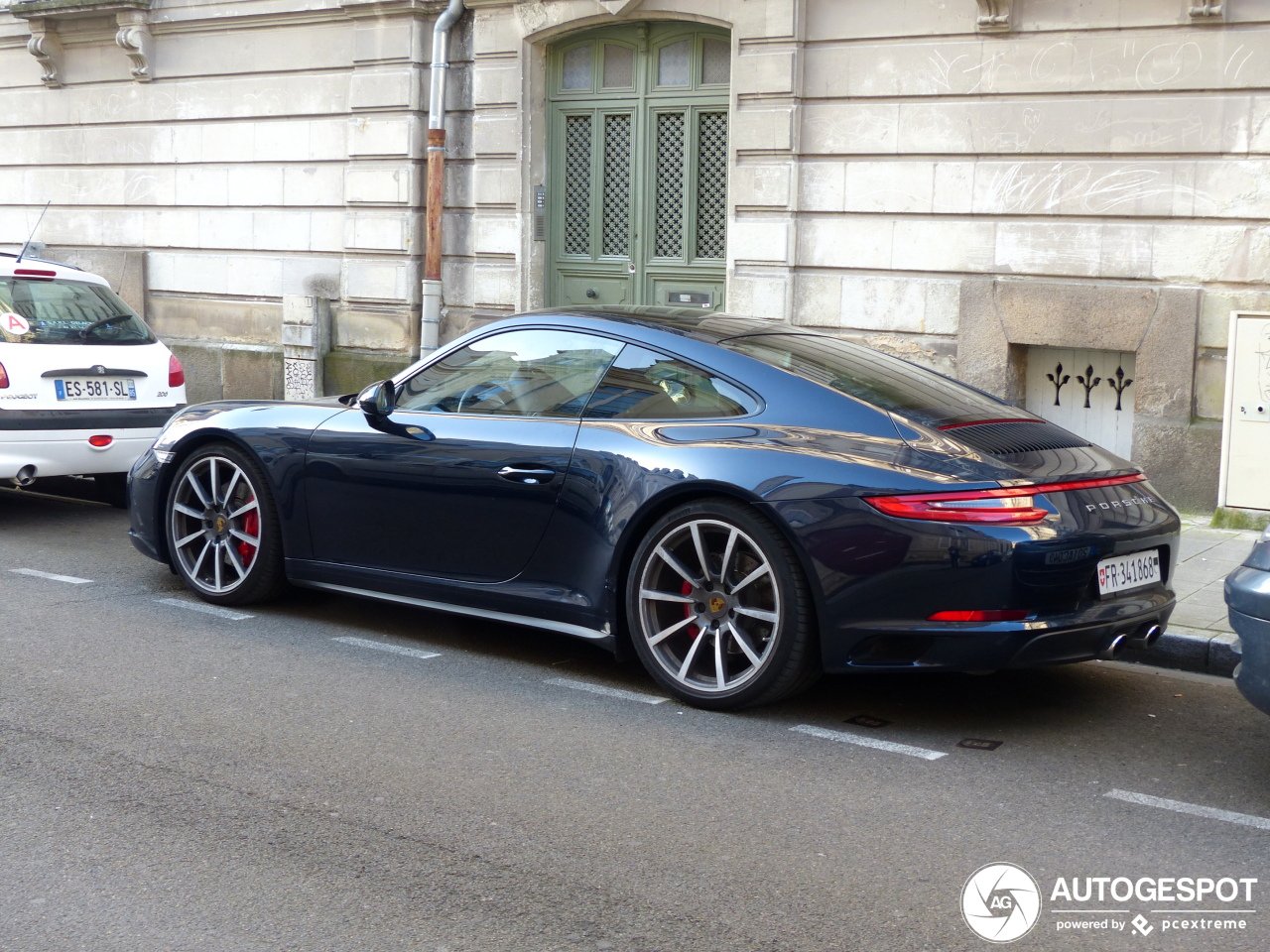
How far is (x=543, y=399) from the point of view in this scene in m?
5.72

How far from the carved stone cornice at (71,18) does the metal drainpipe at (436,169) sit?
13.0ft

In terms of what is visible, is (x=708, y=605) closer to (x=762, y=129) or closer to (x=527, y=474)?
(x=527, y=474)

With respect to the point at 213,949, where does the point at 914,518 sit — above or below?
above

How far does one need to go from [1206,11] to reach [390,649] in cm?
698

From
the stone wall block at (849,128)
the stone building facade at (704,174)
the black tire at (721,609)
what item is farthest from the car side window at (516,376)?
the stone wall block at (849,128)

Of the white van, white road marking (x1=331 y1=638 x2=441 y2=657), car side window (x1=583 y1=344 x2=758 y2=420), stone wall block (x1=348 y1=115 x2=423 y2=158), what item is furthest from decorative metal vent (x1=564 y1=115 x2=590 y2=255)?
car side window (x1=583 y1=344 x2=758 y2=420)

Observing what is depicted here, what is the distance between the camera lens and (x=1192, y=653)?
609 cm

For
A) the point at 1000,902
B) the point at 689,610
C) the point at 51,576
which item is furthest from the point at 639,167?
the point at 1000,902

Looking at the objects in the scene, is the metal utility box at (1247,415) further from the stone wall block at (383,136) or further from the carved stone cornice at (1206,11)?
the stone wall block at (383,136)

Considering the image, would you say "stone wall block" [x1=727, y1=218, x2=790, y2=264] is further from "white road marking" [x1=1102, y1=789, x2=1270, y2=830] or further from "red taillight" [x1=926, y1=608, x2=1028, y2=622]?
"white road marking" [x1=1102, y1=789, x2=1270, y2=830]

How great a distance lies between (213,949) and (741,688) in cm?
226

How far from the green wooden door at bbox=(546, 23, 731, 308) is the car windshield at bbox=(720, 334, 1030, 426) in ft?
22.1

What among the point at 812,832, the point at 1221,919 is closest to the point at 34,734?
the point at 812,832

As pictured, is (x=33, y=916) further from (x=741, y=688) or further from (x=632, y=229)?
(x=632, y=229)
